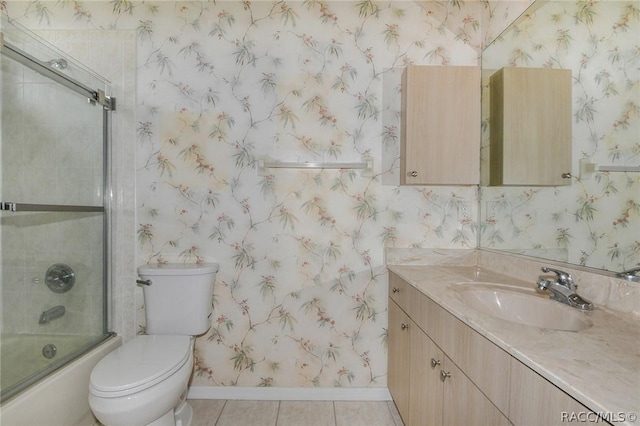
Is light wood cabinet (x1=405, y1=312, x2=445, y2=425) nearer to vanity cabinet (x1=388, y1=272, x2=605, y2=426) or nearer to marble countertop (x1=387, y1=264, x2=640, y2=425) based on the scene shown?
vanity cabinet (x1=388, y1=272, x2=605, y2=426)

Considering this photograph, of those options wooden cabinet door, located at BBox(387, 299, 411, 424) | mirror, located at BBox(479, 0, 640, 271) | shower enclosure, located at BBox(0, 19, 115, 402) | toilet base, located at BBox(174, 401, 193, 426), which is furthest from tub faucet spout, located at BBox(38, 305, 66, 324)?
mirror, located at BBox(479, 0, 640, 271)

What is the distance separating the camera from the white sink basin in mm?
1051

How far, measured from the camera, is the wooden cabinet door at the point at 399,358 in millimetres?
1506

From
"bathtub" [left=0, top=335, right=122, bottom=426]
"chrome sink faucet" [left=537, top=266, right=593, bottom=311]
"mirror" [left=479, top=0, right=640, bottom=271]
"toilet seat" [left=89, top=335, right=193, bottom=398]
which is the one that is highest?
"mirror" [left=479, top=0, right=640, bottom=271]

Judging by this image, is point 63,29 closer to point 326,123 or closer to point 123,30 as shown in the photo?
point 123,30

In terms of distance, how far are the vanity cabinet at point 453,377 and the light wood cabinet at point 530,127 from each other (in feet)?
2.56

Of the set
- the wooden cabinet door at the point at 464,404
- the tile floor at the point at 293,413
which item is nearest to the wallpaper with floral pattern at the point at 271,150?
the tile floor at the point at 293,413

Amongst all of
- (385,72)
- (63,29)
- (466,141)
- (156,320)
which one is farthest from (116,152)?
(466,141)

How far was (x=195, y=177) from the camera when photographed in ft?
6.01

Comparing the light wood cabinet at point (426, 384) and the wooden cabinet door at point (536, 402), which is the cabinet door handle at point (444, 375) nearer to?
the light wood cabinet at point (426, 384)

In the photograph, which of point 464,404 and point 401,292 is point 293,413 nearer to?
point 401,292

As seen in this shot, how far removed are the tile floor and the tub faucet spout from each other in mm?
843

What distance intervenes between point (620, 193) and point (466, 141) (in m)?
0.79

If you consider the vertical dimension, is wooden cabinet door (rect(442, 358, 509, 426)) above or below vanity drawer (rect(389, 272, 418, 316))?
below
